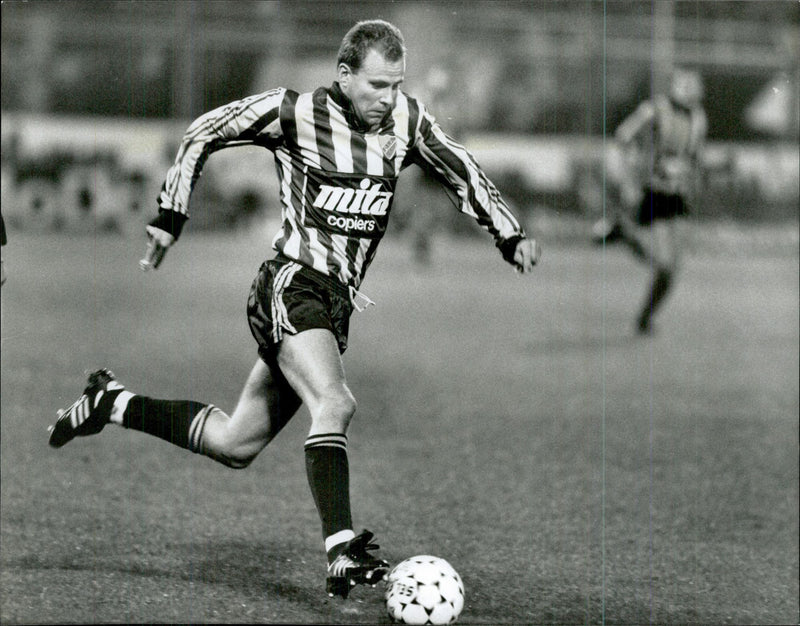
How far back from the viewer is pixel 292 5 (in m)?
20.6

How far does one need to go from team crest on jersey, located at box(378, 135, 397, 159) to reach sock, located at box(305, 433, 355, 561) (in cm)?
87

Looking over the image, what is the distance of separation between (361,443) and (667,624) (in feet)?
9.75

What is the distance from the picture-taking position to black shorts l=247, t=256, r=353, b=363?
3.80 metres

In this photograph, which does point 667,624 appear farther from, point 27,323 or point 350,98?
point 27,323

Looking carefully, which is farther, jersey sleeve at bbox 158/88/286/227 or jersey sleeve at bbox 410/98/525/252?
jersey sleeve at bbox 410/98/525/252

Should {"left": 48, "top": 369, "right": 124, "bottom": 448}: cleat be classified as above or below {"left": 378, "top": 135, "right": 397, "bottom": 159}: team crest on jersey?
below

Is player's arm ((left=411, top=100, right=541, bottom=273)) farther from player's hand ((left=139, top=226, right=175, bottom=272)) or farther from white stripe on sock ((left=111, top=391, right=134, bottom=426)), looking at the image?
white stripe on sock ((left=111, top=391, right=134, bottom=426))

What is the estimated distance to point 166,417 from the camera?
427 centimetres

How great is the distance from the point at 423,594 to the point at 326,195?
1.24m

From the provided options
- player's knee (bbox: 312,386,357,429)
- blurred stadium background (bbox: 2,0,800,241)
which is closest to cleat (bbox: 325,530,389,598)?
player's knee (bbox: 312,386,357,429)

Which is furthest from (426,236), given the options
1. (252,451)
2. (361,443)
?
(252,451)

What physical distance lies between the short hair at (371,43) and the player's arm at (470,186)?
0.98ft

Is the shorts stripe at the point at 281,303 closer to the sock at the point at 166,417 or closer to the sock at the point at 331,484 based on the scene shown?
the sock at the point at 331,484

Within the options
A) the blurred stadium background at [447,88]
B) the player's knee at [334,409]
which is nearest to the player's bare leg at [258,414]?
the player's knee at [334,409]
